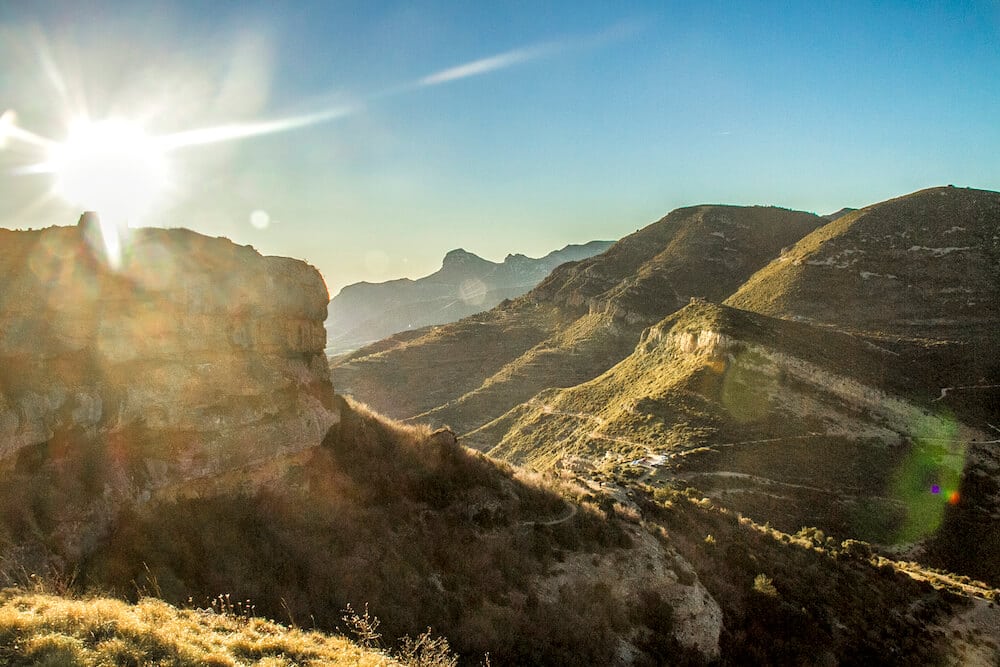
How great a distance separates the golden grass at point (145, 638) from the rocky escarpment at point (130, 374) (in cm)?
309

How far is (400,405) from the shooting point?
83.5 m

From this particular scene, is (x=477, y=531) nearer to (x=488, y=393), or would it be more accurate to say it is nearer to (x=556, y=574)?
(x=556, y=574)

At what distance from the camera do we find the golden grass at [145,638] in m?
5.65

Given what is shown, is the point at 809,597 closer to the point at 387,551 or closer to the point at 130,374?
the point at 387,551

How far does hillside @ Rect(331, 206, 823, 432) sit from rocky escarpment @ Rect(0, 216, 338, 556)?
5398 centimetres

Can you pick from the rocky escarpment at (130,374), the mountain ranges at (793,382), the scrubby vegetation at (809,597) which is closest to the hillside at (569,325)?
the mountain ranges at (793,382)

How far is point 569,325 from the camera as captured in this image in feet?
329

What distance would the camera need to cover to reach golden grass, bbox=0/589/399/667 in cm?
565

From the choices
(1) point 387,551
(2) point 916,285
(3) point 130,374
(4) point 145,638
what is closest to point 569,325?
(2) point 916,285

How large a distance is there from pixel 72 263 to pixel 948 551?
43.4 metres

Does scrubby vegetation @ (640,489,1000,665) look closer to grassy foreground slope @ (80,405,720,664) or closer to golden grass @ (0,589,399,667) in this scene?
grassy foreground slope @ (80,405,720,664)

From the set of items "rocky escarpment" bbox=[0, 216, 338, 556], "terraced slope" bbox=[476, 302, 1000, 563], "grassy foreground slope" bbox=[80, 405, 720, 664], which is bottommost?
"terraced slope" bbox=[476, 302, 1000, 563]

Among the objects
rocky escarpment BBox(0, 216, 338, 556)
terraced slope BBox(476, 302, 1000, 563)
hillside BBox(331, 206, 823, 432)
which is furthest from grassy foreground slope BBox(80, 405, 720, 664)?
hillside BBox(331, 206, 823, 432)

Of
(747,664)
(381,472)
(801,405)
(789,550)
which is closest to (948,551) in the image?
(801,405)
